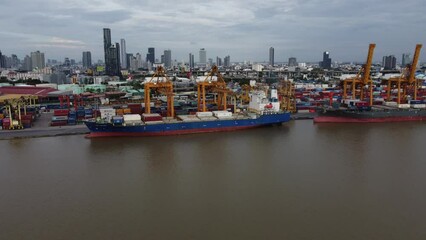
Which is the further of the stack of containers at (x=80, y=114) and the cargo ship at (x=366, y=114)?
the cargo ship at (x=366, y=114)

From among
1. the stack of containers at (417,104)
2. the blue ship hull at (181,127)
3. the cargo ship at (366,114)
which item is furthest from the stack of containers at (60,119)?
the stack of containers at (417,104)

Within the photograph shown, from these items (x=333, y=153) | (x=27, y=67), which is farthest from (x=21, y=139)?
(x=27, y=67)

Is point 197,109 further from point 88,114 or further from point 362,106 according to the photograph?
point 362,106

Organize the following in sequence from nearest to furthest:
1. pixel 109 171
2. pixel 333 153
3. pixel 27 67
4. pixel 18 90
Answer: pixel 109 171
pixel 333 153
pixel 18 90
pixel 27 67

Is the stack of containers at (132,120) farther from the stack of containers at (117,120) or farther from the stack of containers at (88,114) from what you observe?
the stack of containers at (88,114)

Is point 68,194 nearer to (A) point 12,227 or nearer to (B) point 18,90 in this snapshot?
(A) point 12,227

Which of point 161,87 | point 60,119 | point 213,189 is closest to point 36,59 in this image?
point 60,119
